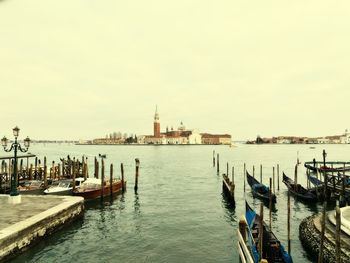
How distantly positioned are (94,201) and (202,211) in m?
8.16

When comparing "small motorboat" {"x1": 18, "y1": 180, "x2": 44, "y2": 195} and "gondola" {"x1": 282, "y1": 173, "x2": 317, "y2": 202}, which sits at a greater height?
"small motorboat" {"x1": 18, "y1": 180, "x2": 44, "y2": 195}

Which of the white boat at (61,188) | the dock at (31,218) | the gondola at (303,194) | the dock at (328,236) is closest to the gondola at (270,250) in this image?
the dock at (328,236)

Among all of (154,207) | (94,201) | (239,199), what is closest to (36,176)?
(94,201)

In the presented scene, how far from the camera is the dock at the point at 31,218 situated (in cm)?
1066

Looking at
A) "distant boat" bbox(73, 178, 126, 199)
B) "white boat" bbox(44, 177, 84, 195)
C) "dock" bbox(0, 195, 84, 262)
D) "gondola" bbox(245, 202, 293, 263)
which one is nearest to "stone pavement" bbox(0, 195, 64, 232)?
"dock" bbox(0, 195, 84, 262)

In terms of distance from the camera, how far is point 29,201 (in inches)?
628

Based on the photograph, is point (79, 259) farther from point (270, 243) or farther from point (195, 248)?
point (270, 243)

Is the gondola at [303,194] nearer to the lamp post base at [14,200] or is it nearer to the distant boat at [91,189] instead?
the distant boat at [91,189]

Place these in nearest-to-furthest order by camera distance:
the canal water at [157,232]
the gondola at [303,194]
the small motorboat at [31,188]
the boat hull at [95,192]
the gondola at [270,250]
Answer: the gondola at [270,250], the canal water at [157,232], the small motorboat at [31,188], the boat hull at [95,192], the gondola at [303,194]

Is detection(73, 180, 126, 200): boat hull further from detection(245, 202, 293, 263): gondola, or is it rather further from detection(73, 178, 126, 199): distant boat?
detection(245, 202, 293, 263): gondola

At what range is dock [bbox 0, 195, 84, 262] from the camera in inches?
420

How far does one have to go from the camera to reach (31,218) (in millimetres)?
12547

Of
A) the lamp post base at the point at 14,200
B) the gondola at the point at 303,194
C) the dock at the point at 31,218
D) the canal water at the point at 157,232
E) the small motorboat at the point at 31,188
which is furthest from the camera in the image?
the gondola at the point at 303,194

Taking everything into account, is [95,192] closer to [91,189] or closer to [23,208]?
[91,189]
